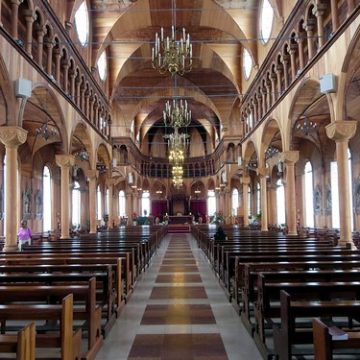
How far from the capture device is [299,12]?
53.5 feet

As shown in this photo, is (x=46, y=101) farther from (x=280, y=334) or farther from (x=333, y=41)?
(x=280, y=334)

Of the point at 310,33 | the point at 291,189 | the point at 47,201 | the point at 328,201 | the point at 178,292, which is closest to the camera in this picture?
the point at 178,292

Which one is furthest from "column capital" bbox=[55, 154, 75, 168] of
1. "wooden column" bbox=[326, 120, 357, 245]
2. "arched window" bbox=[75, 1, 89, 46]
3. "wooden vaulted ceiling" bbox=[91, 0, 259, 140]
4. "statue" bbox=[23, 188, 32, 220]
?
"wooden column" bbox=[326, 120, 357, 245]

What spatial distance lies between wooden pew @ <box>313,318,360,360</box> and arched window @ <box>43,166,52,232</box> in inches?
1151

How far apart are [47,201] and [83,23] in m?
13.9

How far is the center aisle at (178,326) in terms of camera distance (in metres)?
5.57

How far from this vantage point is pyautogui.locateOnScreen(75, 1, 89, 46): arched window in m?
Answer: 22.3

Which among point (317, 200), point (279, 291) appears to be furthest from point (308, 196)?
point (279, 291)

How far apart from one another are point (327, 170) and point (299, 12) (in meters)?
12.7

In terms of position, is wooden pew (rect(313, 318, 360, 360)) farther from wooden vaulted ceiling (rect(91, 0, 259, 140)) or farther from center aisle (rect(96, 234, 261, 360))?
wooden vaulted ceiling (rect(91, 0, 259, 140))

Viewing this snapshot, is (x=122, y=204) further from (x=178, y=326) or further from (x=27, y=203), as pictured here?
(x=178, y=326)

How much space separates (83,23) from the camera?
2317 cm

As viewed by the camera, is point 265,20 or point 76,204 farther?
point 76,204

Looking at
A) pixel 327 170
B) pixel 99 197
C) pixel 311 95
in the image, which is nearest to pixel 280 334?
pixel 311 95
